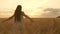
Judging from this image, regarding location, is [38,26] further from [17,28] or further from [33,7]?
[33,7]

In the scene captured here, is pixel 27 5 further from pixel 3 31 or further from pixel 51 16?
pixel 3 31

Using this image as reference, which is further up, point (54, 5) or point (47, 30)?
point (54, 5)

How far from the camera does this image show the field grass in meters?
1.38

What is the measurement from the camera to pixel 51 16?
5.41ft

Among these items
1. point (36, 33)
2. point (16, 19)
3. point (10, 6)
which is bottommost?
point (36, 33)

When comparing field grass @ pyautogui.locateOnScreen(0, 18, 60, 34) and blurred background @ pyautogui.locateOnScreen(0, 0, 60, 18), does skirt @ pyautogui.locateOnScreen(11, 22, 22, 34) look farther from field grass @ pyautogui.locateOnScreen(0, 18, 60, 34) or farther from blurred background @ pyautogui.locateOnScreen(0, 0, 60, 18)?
blurred background @ pyautogui.locateOnScreen(0, 0, 60, 18)

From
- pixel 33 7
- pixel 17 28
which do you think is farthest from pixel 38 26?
Result: pixel 33 7

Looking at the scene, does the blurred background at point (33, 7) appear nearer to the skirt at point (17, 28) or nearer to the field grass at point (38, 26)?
the field grass at point (38, 26)

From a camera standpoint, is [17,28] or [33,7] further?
[33,7]

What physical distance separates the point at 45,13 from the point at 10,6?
1.11 ft

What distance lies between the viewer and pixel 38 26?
1.43 m

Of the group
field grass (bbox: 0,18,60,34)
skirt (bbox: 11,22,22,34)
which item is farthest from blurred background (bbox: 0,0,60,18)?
skirt (bbox: 11,22,22,34)

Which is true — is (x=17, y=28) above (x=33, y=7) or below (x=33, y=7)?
below

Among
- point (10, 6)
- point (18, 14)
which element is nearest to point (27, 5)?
point (10, 6)
